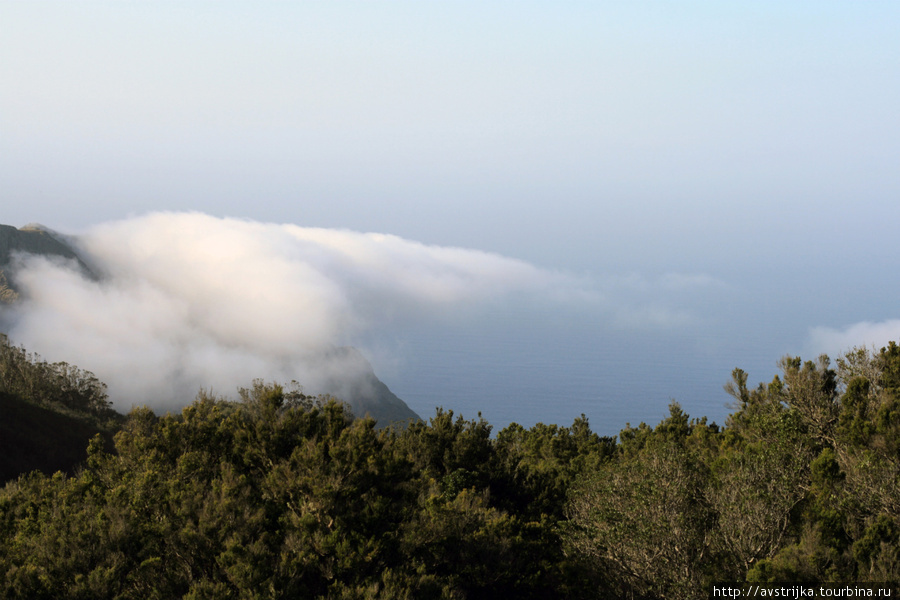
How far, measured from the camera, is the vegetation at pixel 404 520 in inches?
664

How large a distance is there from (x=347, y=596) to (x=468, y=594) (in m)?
6.34

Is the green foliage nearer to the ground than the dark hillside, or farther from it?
farther from it

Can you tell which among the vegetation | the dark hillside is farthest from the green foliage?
the vegetation

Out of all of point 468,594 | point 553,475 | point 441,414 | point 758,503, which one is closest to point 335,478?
point 468,594

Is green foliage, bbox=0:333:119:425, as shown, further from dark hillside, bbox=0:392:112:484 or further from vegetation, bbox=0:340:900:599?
vegetation, bbox=0:340:900:599

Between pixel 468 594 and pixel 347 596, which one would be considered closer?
pixel 347 596

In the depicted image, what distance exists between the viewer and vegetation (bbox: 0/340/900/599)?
16.9 meters

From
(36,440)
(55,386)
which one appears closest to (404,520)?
(36,440)

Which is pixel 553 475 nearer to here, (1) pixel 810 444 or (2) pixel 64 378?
(1) pixel 810 444

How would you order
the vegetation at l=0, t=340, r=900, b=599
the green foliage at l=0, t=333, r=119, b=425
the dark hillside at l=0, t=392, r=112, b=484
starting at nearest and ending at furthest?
the vegetation at l=0, t=340, r=900, b=599 < the dark hillside at l=0, t=392, r=112, b=484 < the green foliage at l=0, t=333, r=119, b=425

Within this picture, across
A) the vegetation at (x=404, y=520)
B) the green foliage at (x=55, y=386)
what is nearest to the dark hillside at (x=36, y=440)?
the green foliage at (x=55, y=386)

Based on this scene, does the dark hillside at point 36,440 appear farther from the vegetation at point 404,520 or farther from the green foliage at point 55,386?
the vegetation at point 404,520

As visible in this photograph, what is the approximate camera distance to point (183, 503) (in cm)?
1842

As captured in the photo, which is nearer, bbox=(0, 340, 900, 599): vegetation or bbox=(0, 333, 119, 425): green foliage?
bbox=(0, 340, 900, 599): vegetation
